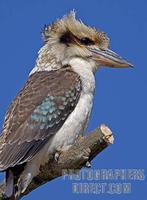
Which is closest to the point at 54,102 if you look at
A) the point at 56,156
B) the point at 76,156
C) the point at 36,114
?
the point at 36,114

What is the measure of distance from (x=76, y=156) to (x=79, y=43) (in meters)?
2.00

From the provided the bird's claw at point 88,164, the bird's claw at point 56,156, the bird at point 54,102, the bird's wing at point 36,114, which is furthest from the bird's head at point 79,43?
the bird's claw at point 88,164

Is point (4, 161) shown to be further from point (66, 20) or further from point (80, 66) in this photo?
point (66, 20)

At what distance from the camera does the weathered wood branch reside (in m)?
7.18

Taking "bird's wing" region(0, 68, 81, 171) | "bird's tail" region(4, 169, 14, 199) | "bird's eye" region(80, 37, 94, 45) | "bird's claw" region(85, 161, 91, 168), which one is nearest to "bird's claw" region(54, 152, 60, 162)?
"bird's wing" region(0, 68, 81, 171)

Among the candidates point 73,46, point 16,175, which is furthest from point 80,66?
point 16,175

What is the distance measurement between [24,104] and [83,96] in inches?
26.5

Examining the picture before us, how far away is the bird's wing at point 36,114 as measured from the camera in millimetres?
7887

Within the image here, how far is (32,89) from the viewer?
834cm

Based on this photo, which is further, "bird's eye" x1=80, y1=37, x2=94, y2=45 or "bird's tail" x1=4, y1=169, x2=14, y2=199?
"bird's eye" x1=80, y1=37, x2=94, y2=45

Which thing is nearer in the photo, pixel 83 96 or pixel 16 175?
pixel 16 175

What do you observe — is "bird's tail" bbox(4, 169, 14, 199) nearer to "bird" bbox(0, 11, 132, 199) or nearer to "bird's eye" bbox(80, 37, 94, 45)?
"bird" bbox(0, 11, 132, 199)

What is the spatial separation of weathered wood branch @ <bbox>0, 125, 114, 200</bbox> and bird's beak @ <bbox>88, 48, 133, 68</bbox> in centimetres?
150

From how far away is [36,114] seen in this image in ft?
26.6
